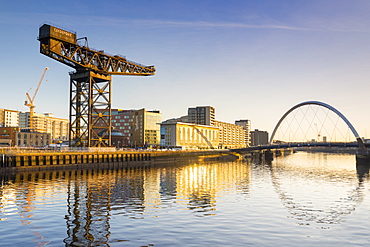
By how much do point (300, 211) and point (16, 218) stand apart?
2651cm

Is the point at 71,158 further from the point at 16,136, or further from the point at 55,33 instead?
the point at 16,136

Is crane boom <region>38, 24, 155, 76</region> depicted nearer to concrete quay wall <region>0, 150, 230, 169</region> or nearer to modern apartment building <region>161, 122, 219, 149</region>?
concrete quay wall <region>0, 150, 230, 169</region>

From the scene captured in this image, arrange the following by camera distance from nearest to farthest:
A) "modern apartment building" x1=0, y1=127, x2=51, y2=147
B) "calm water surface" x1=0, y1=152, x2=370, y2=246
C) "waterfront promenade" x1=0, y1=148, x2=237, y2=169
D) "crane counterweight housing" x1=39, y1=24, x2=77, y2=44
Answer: "calm water surface" x1=0, y1=152, x2=370, y2=246 < "waterfront promenade" x1=0, y1=148, x2=237, y2=169 < "crane counterweight housing" x1=39, y1=24, x2=77, y2=44 < "modern apartment building" x1=0, y1=127, x2=51, y2=147

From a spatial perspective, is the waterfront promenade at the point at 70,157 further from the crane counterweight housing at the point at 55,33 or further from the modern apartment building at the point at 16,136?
the modern apartment building at the point at 16,136

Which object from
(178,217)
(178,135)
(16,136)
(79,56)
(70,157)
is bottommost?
(178,217)

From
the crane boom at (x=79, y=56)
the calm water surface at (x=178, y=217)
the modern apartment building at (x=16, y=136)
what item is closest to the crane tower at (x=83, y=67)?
the crane boom at (x=79, y=56)

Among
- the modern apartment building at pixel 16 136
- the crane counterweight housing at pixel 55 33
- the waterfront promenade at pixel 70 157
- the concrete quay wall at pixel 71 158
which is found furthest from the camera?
the modern apartment building at pixel 16 136

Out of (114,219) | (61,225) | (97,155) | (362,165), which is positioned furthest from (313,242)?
(362,165)

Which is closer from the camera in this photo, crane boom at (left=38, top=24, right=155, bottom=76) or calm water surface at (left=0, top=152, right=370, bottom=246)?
calm water surface at (left=0, top=152, right=370, bottom=246)

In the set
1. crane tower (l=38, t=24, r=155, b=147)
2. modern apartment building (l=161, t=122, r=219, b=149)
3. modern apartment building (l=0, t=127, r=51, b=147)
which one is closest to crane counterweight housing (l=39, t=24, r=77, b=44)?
crane tower (l=38, t=24, r=155, b=147)

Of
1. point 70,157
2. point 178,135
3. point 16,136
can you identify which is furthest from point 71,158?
point 16,136

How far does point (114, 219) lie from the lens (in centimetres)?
2681

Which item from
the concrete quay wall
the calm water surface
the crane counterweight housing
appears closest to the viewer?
the calm water surface

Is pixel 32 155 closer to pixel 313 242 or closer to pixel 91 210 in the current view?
pixel 91 210
